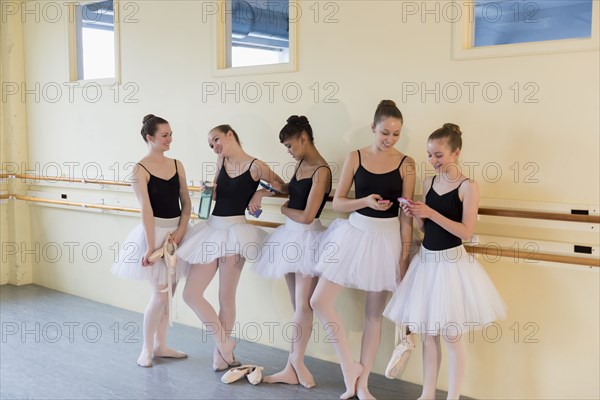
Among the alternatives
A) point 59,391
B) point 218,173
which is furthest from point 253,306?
point 59,391

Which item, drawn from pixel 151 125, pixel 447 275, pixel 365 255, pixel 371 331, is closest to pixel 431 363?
pixel 371 331

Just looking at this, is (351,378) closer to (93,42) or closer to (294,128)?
(294,128)

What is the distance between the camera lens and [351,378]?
10.7ft

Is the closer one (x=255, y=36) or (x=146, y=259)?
(x=146, y=259)

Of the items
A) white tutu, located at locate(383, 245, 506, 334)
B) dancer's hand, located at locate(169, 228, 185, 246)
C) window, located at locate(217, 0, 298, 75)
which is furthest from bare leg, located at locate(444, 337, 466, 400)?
window, located at locate(217, 0, 298, 75)

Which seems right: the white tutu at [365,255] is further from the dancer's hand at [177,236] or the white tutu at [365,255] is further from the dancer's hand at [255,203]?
the dancer's hand at [177,236]

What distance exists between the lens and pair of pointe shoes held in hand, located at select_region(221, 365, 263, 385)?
345 centimetres

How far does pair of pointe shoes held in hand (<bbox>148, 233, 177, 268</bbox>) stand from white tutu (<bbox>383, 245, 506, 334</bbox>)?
4.14ft

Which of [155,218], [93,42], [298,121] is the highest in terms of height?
[93,42]

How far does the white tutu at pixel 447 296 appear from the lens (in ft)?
9.29

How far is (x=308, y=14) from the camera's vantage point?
3.70 meters

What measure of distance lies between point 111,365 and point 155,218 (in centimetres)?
89

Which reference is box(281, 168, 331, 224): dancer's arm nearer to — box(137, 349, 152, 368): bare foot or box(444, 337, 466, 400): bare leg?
box(444, 337, 466, 400): bare leg

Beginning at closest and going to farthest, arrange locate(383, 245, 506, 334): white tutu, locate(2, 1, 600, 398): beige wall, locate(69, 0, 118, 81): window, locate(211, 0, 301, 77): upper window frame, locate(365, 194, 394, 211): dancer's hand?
1. locate(383, 245, 506, 334): white tutu
2. locate(2, 1, 600, 398): beige wall
3. locate(365, 194, 394, 211): dancer's hand
4. locate(211, 0, 301, 77): upper window frame
5. locate(69, 0, 118, 81): window
